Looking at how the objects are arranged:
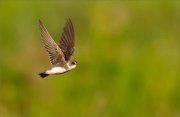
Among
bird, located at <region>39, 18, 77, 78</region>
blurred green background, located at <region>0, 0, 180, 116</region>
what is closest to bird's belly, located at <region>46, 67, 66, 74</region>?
bird, located at <region>39, 18, 77, 78</region>

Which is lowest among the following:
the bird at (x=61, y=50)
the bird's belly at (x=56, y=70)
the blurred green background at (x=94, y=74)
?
the bird's belly at (x=56, y=70)

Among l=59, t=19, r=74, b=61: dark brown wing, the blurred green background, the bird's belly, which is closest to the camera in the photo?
the bird's belly

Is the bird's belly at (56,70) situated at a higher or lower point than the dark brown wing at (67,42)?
lower

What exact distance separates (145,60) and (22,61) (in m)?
0.99

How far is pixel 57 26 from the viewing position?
7.45 m

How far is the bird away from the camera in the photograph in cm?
293

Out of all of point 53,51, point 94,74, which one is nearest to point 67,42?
point 53,51

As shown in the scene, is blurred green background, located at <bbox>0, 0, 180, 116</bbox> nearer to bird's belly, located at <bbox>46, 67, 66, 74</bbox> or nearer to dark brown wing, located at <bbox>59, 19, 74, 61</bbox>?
dark brown wing, located at <bbox>59, 19, 74, 61</bbox>

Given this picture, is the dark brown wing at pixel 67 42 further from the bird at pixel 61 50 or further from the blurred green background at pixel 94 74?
the blurred green background at pixel 94 74

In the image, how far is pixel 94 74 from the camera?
7145mm

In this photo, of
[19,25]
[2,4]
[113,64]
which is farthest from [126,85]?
[2,4]

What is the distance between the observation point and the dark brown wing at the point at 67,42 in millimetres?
3000

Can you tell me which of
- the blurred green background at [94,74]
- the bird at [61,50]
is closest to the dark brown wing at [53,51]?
the bird at [61,50]

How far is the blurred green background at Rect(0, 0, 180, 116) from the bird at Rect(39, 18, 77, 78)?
3.40m
